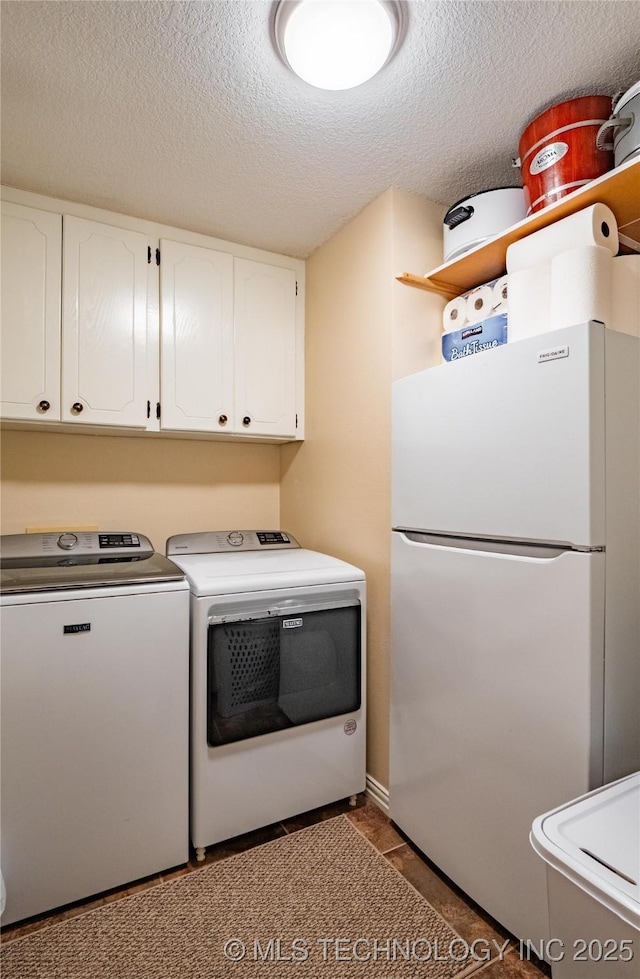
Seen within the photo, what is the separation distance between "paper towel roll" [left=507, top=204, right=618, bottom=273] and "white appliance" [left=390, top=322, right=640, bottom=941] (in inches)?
13.0

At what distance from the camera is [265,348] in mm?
2457

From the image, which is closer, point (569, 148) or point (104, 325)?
point (569, 148)

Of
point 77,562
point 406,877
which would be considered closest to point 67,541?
point 77,562

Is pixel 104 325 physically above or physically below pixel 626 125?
below

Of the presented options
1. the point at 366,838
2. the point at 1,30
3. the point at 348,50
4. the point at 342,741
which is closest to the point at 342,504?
the point at 342,741

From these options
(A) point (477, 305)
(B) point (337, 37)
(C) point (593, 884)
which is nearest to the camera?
(C) point (593, 884)

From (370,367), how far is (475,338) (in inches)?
17.1

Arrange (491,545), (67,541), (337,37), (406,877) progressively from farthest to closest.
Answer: (67,541), (406,877), (491,545), (337,37)

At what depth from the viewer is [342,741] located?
1.96 metres

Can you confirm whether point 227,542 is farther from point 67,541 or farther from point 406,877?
point 406,877

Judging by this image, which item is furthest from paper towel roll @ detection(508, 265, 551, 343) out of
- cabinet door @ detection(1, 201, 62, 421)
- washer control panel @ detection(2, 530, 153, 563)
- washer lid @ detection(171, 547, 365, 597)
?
cabinet door @ detection(1, 201, 62, 421)

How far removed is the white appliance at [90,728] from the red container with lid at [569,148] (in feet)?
5.57

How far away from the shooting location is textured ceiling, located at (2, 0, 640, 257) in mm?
1265

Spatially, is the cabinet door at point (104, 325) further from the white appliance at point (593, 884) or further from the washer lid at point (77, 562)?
the white appliance at point (593, 884)
